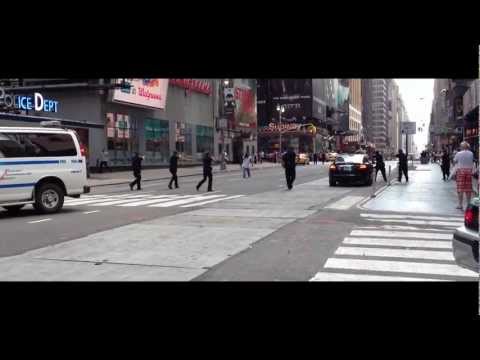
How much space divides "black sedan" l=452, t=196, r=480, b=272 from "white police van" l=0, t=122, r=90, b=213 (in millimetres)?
11594

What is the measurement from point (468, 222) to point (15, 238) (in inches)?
327

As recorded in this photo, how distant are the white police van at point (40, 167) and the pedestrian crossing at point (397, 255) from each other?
833 centimetres

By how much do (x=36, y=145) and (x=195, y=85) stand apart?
44.1 metres

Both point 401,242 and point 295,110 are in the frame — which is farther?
point 295,110

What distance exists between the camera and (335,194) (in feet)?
68.5

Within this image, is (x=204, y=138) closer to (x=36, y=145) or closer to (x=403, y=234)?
(x=36, y=145)

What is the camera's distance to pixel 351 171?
25.0m

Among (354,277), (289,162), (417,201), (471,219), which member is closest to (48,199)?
(354,277)

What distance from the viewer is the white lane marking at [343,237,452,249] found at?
9.71 m

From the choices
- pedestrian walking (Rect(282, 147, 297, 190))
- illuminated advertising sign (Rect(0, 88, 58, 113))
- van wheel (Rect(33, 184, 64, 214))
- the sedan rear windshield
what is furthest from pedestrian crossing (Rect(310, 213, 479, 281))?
illuminated advertising sign (Rect(0, 88, 58, 113))

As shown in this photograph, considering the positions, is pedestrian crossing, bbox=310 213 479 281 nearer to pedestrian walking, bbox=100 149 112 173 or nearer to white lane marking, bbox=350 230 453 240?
white lane marking, bbox=350 230 453 240

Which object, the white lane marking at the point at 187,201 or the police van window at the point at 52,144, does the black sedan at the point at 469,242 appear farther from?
the police van window at the point at 52,144
